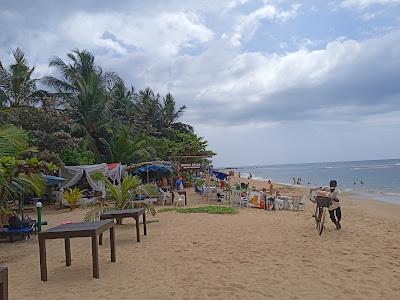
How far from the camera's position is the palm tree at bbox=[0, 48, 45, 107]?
20.3 metres

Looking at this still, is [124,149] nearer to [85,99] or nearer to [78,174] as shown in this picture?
[85,99]

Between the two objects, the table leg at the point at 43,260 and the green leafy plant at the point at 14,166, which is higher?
the green leafy plant at the point at 14,166

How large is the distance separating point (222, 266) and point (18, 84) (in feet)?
63.1

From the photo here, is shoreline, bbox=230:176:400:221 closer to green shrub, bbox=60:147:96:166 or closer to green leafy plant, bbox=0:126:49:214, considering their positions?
green leafy plant, bbox=0:126:49:214

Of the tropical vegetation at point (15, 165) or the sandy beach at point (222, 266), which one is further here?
the tropical vegetation at point (15, 165)

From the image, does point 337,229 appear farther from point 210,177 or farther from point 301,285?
point 210,177

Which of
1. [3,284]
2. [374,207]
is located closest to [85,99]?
[374,207]

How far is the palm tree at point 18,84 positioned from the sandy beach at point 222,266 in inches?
547

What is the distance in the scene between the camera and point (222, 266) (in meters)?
5.55

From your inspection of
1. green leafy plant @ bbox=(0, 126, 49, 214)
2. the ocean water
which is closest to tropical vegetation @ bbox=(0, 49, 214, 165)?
green leafy plant @ bbox=(0, 126, 49, 214)

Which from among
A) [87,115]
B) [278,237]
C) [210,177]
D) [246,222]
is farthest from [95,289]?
[210,177]

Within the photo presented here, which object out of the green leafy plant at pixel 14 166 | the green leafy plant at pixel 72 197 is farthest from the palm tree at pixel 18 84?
the green leafy plant at pixel 14 166

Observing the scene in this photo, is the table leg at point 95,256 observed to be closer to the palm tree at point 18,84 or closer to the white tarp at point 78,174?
the white tarp at point 78,174

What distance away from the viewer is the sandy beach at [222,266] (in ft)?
14.7
